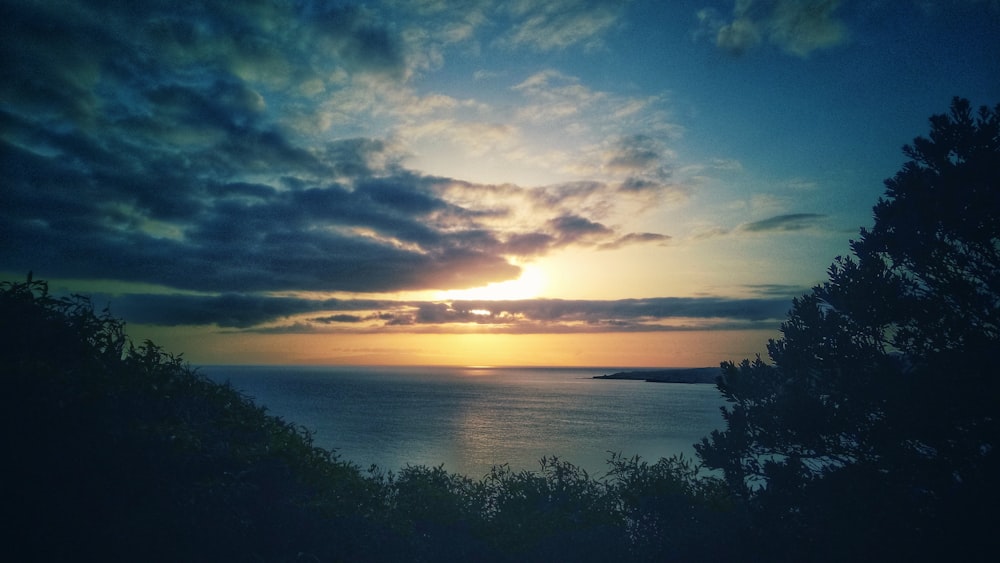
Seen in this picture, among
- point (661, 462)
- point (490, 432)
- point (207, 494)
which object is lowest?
point (490, 432)

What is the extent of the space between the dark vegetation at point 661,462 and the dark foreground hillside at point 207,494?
3 centimetres

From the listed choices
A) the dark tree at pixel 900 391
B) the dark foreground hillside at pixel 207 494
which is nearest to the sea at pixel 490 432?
the dark foreground hillside at pixel 207 494

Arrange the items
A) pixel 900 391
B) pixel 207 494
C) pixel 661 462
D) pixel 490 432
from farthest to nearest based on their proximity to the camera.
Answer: pixel 490 432, pixel 661 462, pixel 900 391, pixel 207 494

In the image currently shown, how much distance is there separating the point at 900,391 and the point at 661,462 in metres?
5.76

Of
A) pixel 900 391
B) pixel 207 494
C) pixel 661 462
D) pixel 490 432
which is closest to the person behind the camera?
pixel 207 494

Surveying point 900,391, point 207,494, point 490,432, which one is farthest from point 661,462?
point 490,432

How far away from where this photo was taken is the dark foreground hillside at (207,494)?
5.82m

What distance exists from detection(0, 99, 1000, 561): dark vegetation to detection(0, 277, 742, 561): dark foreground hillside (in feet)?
0.10

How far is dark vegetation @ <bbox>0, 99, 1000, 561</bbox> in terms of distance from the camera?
6.07m

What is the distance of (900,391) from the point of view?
1059cm

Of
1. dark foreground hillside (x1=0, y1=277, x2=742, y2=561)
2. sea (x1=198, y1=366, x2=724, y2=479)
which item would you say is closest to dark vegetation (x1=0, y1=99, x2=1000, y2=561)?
dark foreground hillside (x1=0, y1=277, x2=742, y2=561)

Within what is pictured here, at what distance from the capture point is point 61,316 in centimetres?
781

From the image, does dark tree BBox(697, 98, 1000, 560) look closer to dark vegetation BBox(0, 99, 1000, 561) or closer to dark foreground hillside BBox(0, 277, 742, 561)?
dark vegetation BBox(0, 99, 1000, 561)

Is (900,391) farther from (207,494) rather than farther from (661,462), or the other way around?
(207,494)
